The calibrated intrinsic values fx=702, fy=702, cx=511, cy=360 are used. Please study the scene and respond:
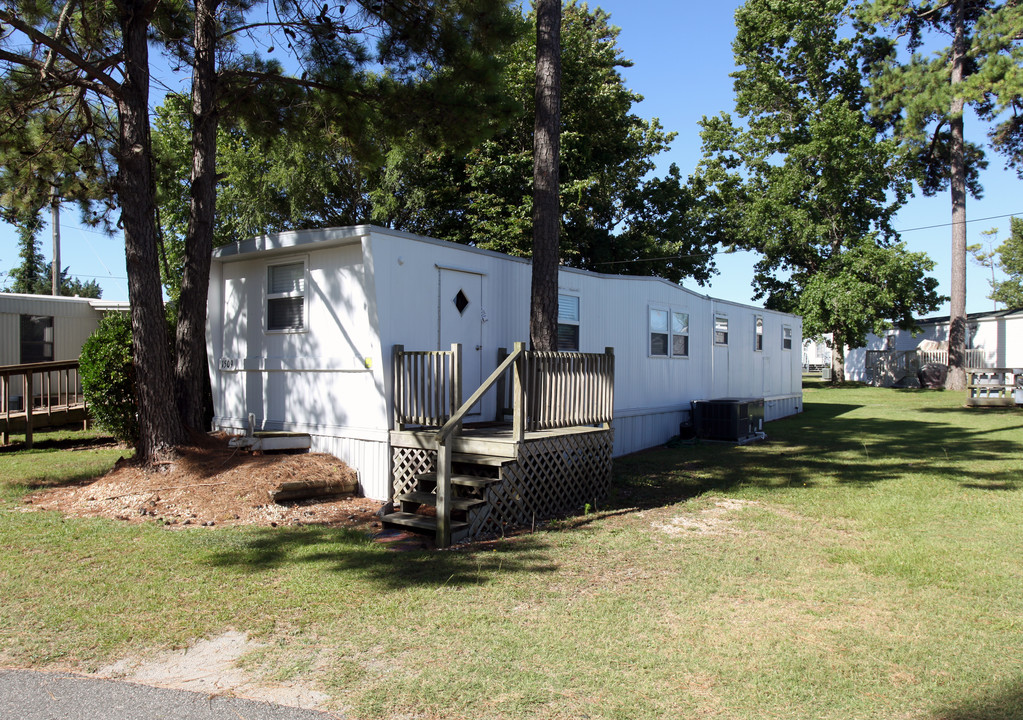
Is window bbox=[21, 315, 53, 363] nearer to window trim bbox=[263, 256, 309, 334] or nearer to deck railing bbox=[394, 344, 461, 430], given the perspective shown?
A: window trim bbox=[263, 256, 309, 334]

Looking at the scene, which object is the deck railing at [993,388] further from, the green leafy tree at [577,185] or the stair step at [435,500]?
the stair step at [435,500]

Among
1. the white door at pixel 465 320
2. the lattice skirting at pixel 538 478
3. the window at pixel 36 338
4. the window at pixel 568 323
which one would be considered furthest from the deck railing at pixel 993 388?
the window at pixel 36 338

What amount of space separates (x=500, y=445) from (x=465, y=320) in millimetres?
2385

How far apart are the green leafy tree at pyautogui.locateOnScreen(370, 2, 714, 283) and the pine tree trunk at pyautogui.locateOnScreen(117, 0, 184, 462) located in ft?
34.1

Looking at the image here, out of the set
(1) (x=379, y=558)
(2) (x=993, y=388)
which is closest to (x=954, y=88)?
(2) (x=993, y=388)

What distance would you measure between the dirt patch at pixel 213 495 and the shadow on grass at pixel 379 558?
603 millimetres

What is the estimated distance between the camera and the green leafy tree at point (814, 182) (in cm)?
2780

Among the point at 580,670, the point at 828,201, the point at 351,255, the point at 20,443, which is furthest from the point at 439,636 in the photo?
the point at 828,201

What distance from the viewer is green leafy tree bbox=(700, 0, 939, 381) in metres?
27.8

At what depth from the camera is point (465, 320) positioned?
344 inches

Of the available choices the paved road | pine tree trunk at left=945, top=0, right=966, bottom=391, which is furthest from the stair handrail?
pine tree trunk at left=945, top=0, right=966, bottom=391

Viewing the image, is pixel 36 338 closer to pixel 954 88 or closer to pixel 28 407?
pixel 28 407

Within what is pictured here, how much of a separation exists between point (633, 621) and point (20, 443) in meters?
11.7

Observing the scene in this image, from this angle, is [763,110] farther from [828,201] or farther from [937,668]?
[937,668]
